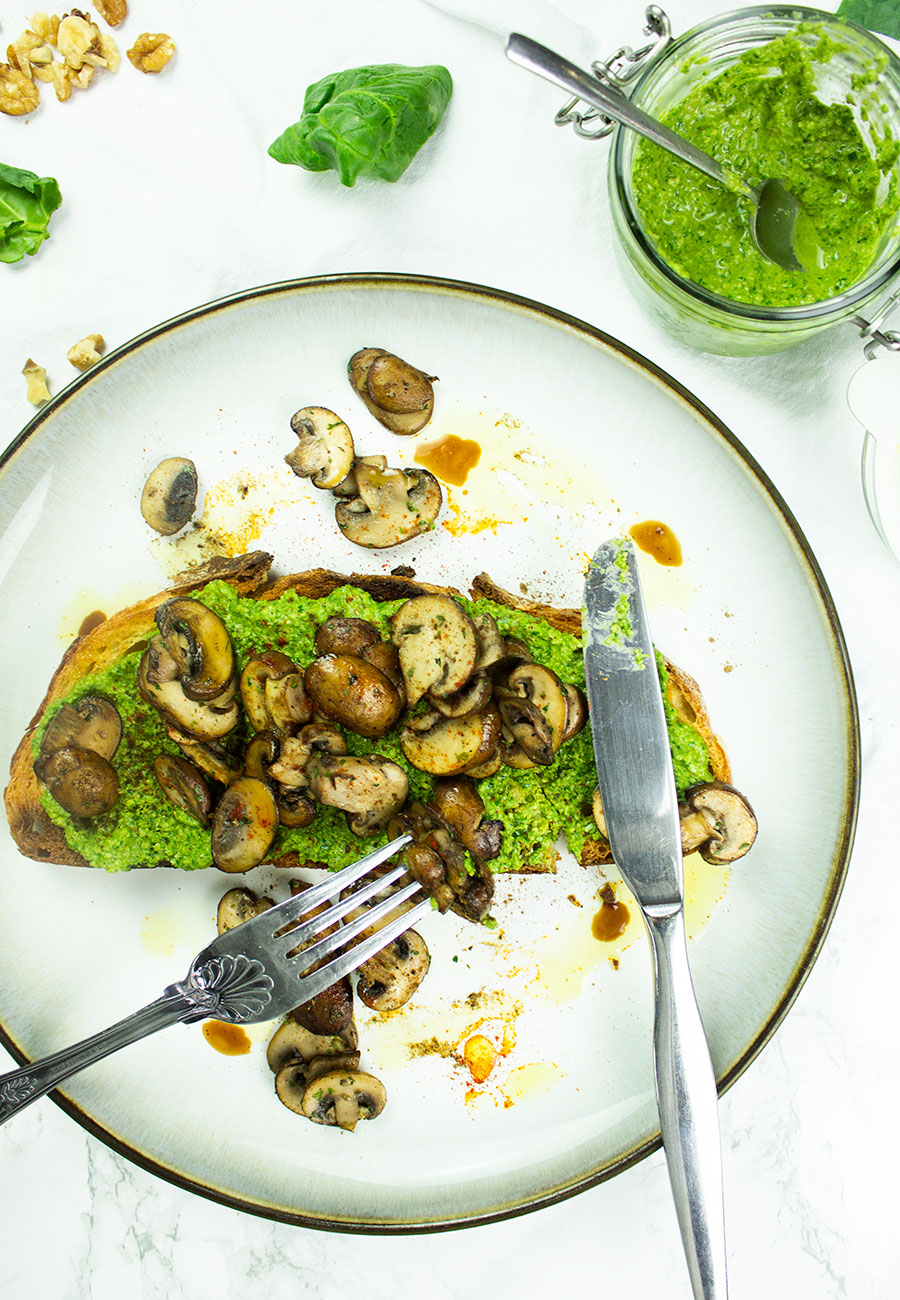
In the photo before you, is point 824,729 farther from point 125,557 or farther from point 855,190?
point 125,557

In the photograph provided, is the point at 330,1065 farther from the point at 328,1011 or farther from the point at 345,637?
the point at 345,637

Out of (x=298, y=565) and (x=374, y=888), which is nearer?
(x=374, y=888)

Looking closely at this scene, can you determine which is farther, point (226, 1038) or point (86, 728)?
point (226, 1038)

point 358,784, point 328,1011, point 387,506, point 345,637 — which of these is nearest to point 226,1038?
point 328,1011

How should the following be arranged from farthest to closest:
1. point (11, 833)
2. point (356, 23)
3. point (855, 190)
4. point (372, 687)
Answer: point (356, 23)
point (11, 833)
point (855, 190)
point (372, 687)

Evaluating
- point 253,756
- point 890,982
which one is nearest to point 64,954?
point 253,756

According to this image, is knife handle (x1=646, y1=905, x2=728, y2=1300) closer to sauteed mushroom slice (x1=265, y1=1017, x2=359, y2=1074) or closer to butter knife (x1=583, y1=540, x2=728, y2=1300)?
butter knife (x1=583, y1=540, x2=728, y2=1300)
